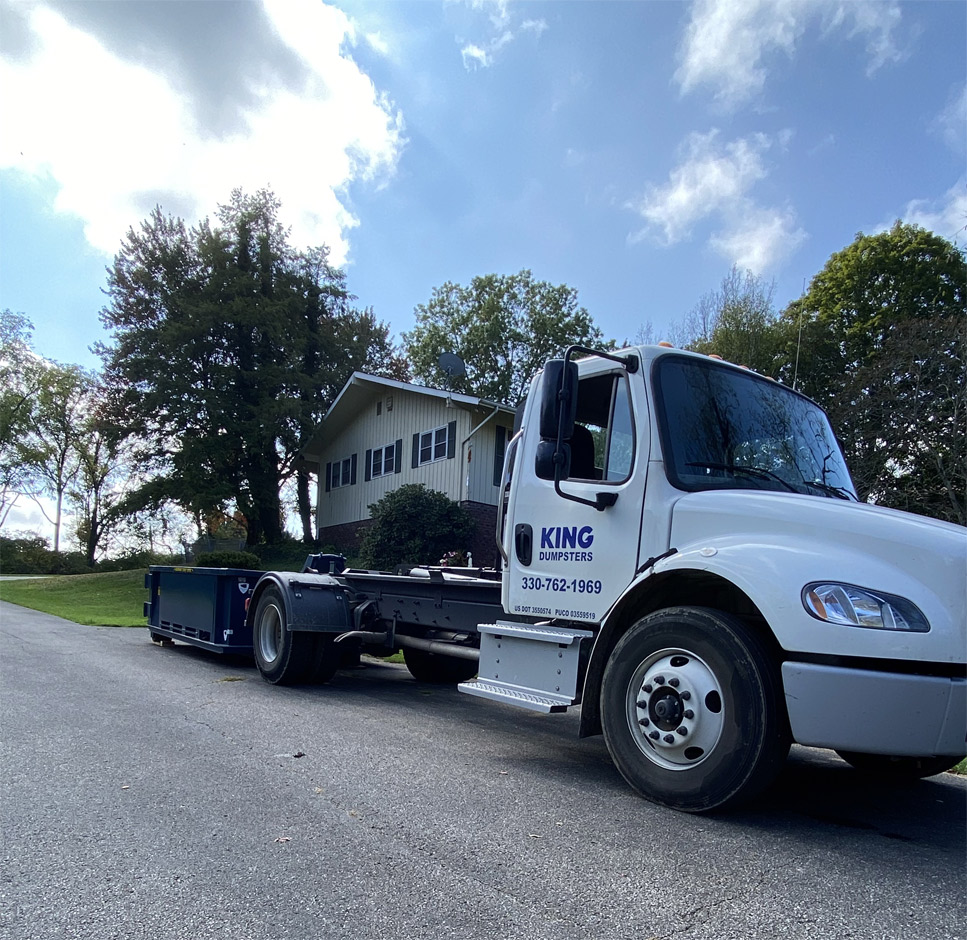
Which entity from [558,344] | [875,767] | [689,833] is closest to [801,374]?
[558,344]

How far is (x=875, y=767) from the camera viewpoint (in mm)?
5168

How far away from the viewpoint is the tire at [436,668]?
9172 mm

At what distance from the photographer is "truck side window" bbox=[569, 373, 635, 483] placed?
16.5 ft

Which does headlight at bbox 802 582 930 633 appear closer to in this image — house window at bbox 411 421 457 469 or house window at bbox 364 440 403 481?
house window at bbox 411 421 457 469

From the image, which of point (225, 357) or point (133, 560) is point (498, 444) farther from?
point (133, 560)

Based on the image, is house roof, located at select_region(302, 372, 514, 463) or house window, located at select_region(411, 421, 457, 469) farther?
house window, located at select_region(411, 421, 457, 469)

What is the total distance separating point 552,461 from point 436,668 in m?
4.98

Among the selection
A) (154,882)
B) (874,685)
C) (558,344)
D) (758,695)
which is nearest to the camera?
(154,882)

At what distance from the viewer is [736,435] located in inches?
199

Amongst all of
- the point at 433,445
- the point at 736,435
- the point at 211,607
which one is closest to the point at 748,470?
the point at 736,435

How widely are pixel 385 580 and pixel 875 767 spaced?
4508 mm

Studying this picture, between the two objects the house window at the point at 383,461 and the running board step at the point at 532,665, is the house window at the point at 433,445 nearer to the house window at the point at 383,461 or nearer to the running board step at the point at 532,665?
the house window at the point at 383,461

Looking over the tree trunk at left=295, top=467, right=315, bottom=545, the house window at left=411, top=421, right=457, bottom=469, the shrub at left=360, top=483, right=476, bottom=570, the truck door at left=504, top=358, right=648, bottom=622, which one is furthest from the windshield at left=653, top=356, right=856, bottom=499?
the tree trunk at left=295, top=467, right=315, bottom=545

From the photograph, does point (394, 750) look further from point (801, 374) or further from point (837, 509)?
point (801, 374)
